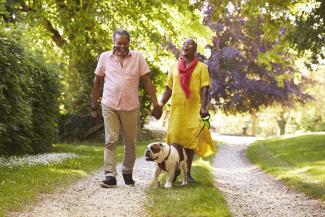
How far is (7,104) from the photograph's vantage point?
12.2 metres

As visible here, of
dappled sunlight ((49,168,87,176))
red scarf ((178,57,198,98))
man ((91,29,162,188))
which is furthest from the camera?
dappled sunlight ((49,168,87,176))

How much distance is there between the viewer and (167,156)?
8.12 meters

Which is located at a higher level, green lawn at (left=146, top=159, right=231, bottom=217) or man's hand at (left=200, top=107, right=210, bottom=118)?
man's hand at (left=200, top=107, right=210, bottom=118)

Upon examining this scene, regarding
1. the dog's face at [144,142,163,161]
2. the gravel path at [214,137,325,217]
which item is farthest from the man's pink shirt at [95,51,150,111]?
the gravel path at [214,137,325,217]

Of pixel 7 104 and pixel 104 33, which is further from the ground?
pixel 104 33

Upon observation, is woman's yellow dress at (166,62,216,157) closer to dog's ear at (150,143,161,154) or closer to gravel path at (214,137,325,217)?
dog's ear at (150,143,161,154)

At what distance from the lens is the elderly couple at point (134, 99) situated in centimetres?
832

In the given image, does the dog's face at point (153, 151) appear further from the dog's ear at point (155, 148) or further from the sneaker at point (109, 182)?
the sneaker at point (109, 182)

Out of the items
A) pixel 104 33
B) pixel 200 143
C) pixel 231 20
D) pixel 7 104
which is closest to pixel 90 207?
pixel 200 143

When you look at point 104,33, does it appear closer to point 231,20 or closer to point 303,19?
point 303,19

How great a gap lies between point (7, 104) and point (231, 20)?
21999 mm

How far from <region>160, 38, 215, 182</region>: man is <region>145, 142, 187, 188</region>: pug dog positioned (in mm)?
441

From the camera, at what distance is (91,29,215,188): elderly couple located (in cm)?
832

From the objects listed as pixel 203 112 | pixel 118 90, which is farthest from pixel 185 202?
pixel 118 90
